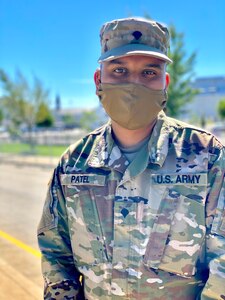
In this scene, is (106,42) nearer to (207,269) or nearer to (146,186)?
(146,186)

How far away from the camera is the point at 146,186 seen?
1.54 meters

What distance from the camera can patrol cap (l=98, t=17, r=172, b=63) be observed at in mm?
1545

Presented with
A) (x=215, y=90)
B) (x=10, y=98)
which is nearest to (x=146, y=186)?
(x=10, y=98)

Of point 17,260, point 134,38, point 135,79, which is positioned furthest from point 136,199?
point 17,260

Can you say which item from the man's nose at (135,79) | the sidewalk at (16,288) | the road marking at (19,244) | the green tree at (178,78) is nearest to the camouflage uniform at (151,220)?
the man's nose at (135,79)

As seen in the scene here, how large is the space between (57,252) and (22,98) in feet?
81.4

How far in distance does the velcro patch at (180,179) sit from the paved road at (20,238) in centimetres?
226

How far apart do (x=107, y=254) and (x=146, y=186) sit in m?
0.31

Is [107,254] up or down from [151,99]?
down

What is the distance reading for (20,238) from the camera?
572cm

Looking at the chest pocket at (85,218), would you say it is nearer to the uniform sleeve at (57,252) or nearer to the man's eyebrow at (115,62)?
the uniform sleeve at (57,252)

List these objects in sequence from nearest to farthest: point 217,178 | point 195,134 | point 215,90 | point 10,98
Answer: point 217,178, point 195,134, point 10,98, point 215,90

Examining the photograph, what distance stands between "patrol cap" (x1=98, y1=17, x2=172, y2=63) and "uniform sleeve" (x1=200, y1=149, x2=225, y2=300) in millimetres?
485

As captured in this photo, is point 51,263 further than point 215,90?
No
